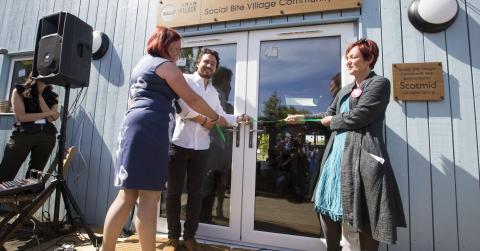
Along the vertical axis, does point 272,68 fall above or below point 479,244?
above

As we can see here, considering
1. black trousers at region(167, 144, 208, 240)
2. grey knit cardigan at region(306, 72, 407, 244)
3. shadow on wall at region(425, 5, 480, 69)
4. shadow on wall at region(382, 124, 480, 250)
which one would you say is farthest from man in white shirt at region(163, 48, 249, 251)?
shadow on wall at region(425, 5, 480, 69)

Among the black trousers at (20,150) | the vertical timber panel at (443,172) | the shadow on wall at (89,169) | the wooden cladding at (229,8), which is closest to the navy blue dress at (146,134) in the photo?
the wooden cladding at (229,8)

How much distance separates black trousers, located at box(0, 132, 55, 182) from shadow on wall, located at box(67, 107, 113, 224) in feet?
1.27

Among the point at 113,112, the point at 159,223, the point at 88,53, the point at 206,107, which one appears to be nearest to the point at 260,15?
the point at 206,107

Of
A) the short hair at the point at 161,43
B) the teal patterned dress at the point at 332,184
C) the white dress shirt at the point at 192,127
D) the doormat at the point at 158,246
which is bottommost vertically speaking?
the doormat at the point at 158,246

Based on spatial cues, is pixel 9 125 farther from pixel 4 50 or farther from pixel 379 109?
pixel 379 109

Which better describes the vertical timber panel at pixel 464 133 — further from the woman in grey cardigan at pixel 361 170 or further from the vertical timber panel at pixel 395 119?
the woman in grey cardigan at pixel 361 170

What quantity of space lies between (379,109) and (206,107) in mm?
1071

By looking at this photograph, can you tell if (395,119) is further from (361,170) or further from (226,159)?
(226,159)

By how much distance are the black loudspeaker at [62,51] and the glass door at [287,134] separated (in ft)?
5.16

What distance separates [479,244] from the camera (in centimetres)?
207

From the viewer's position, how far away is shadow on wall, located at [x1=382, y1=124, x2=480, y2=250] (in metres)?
2.10

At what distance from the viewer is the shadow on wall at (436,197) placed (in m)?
2.10

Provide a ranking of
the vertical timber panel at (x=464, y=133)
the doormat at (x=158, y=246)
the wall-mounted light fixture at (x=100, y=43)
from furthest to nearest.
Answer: the wall-mounted light fixture at (x=100, y=43), the doormat at (x=158, y=246), the vertical timber panel at (x=464, y=133)
